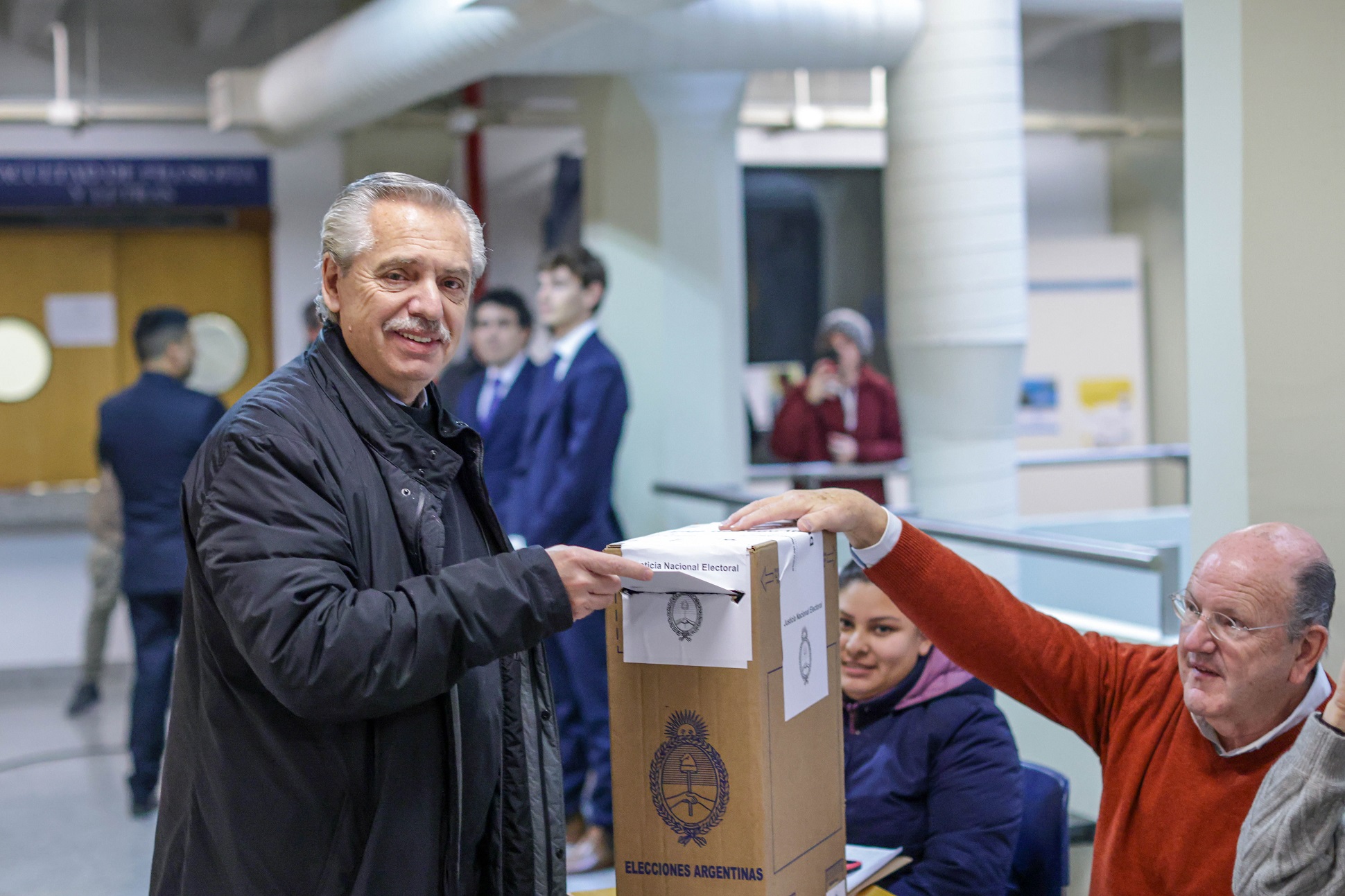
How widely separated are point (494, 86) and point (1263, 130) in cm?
572

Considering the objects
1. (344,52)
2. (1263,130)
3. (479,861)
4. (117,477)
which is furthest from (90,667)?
(1263,130)

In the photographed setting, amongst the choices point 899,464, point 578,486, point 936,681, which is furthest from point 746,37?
point 936,681

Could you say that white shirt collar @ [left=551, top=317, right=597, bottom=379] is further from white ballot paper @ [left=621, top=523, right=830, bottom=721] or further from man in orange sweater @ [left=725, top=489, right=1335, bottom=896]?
white ballot paper @ [left=621, top=523, right=830, bottom=721]

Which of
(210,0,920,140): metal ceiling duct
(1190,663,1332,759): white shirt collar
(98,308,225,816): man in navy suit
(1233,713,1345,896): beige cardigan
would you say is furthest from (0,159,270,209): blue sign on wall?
(1233,713,1345,896): beige cardigan

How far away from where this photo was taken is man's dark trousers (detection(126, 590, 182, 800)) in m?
4.25

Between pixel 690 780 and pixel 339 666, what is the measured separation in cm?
41

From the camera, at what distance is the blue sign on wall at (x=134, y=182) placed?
6.48 metres

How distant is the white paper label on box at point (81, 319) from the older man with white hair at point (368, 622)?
5.86 meters

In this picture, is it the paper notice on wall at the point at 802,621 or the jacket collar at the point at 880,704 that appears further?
the jacket collar at the point at 880,704

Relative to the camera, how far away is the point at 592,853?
3.64 meters

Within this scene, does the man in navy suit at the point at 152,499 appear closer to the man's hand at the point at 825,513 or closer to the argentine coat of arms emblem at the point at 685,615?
the man's hand at the point at 825,513

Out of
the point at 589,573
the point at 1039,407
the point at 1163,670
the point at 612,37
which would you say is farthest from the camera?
the point at 1039,407

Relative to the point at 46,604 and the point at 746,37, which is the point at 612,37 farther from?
the point at 46,604

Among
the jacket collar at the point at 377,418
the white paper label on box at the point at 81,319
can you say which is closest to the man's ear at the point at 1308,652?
the jacket collar at the point at 377,418
